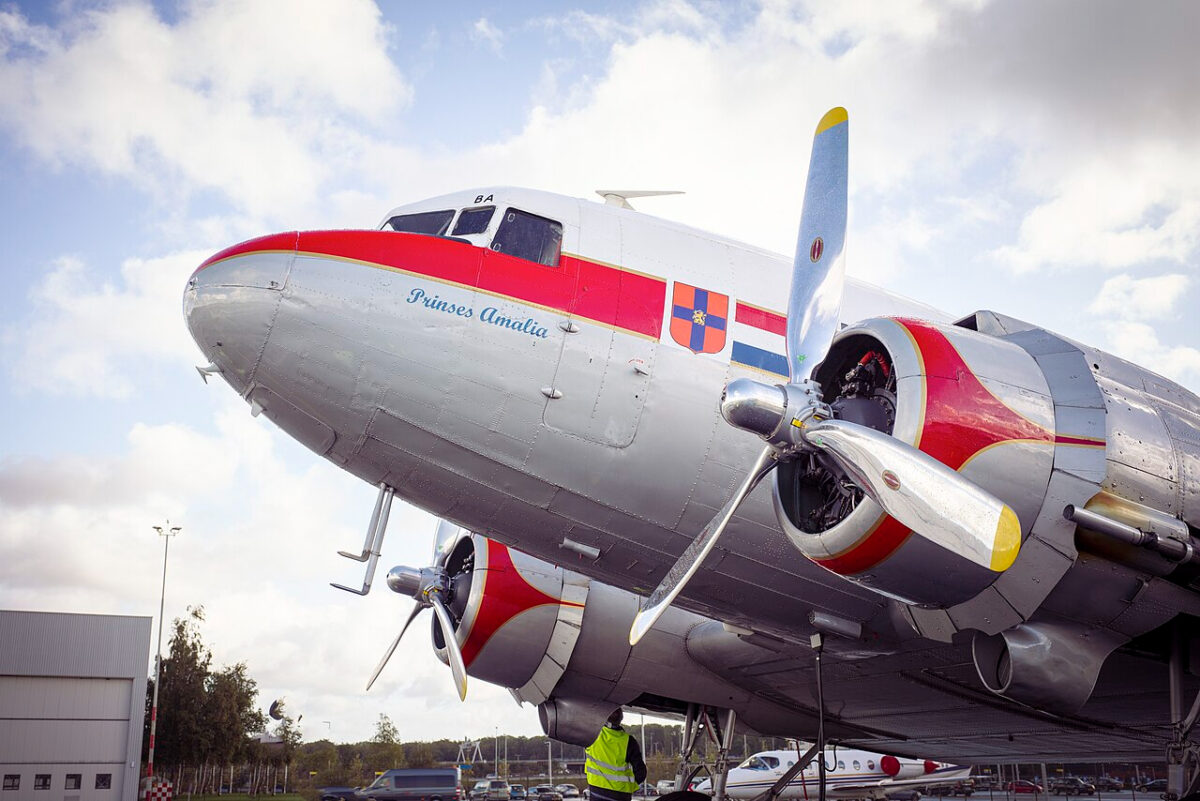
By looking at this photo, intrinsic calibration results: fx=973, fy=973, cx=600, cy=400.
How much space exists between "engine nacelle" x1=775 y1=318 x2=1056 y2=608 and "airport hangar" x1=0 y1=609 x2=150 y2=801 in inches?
1463

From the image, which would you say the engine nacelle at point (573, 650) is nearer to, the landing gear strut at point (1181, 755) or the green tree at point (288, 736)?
the landing gear strut at point (1181, 755)

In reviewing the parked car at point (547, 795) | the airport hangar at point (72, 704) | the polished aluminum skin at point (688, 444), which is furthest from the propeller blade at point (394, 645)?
the parked car at point (547, 795)

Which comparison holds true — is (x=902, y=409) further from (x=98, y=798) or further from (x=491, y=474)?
(x=98, y=798)

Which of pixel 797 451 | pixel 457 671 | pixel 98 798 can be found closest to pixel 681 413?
pixel 797 451

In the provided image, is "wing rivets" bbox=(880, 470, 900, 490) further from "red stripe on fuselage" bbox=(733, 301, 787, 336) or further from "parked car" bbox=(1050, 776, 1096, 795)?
"parked car" bbox=(1050, 776, 1096, 795)

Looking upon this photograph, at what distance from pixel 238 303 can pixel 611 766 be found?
260 inches

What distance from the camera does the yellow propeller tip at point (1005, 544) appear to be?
5.15m

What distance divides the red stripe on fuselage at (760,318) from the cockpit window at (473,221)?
2.15 metres

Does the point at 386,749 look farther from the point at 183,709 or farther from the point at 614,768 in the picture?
the point at 614,768

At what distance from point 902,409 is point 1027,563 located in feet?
4.15

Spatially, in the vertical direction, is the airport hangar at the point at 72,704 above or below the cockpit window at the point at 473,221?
below

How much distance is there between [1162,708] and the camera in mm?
8445

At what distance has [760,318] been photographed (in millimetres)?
8000

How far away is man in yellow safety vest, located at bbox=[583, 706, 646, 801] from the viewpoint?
10.6 meters
